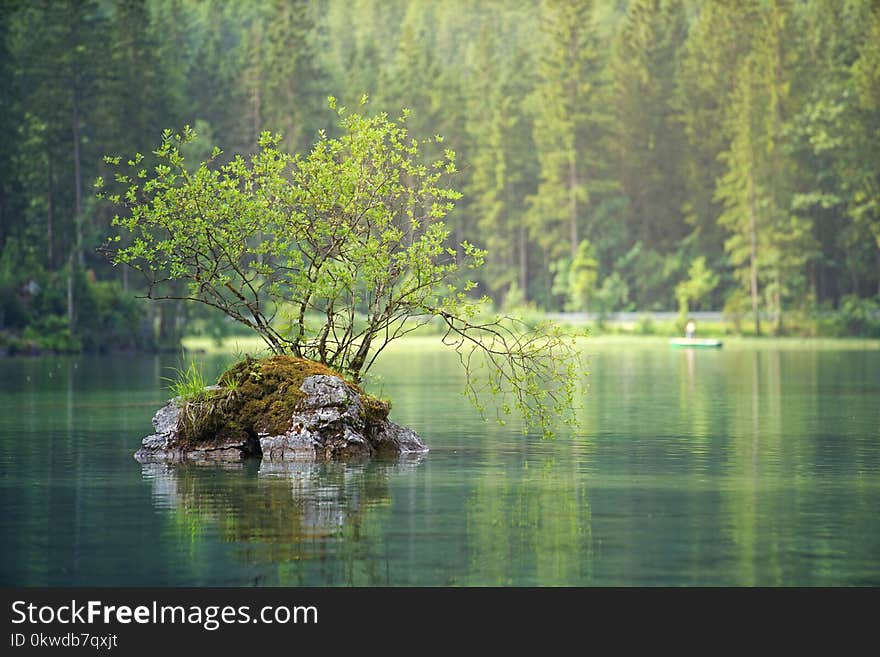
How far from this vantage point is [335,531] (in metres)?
18.4

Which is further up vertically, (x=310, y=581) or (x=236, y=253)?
(x=236, y=253)

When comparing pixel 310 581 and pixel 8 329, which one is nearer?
pixel 310 581

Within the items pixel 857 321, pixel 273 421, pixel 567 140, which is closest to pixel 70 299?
pixel 857 321

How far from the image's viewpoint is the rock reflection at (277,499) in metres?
17.9

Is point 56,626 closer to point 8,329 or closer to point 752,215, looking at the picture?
point 8,329

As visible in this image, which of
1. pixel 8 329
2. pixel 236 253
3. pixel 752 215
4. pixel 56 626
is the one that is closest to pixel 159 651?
pixel 56 626

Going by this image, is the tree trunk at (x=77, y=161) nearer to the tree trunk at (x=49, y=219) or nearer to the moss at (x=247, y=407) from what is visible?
the tree trunk at (x=49, y=219)

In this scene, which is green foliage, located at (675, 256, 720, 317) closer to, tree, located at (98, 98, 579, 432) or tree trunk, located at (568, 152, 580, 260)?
tree trunk, located at (568, 152, 580, 260)

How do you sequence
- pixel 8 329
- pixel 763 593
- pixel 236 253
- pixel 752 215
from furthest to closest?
pixel 752 215
pixel 8 329
pixel 236 253
pixel 763 593

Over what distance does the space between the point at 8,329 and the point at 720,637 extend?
222 feet

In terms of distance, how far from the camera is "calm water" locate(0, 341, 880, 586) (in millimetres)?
16016

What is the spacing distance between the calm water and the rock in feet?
2.69

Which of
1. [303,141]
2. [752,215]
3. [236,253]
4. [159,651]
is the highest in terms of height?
[303,141]

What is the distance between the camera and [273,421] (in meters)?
26.9
